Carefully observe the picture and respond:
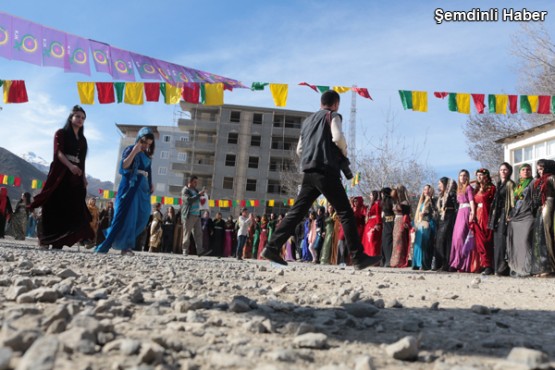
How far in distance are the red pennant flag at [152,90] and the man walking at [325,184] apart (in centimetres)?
1038

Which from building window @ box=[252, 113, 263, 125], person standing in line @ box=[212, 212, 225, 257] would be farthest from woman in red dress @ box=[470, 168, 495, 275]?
building window @ box=[252, 113, 263, 125]

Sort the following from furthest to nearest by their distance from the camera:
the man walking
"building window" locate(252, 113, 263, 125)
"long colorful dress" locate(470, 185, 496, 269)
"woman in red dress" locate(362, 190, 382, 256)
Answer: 1. "building window" locate(252, 113, 263, 125)
2. "woman in red dress" locate(362, 190, 382, 256)
3. "long colorful dress" locate(470, 185, 496, 269)
4. the man walking

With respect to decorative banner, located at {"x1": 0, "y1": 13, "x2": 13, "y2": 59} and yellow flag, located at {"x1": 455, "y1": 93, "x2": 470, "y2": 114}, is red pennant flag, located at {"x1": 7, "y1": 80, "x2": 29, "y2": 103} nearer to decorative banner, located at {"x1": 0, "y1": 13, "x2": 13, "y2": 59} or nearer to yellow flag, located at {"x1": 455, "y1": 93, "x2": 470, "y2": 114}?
decorative banner, located at {"x1": 0, "y1": 13, "x2": 13, "y2": 59}

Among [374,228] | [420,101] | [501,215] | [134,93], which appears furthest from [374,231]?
[134,93]

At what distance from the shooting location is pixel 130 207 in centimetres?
670

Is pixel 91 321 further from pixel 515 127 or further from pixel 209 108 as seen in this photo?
pixel 209 108

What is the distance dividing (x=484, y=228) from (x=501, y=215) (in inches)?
17.0

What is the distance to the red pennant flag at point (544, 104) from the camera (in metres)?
13.2

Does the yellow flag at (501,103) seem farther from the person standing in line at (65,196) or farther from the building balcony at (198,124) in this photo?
the building balcony at (198,124)

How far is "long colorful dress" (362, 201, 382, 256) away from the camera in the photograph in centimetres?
962

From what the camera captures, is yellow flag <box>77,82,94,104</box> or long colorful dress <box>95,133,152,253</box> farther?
yellow flag <box>77,82,94,104</box>

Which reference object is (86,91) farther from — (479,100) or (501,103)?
(501,103)

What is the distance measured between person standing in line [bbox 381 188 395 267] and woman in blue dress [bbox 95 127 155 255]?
4903 millimetres

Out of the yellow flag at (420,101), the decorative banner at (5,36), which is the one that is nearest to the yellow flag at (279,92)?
Result: the yellow flag at (420,101)
